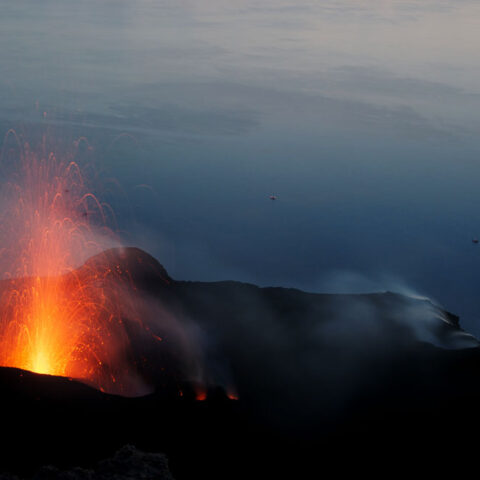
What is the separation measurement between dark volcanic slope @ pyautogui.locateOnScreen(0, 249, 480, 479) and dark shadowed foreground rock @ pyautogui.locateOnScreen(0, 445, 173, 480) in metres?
2.22

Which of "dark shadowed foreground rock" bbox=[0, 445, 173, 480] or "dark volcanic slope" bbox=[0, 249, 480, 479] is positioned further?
"dark volcanic slope" bbox=[0, 249, 480, 479]

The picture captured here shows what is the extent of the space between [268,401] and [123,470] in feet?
32.2

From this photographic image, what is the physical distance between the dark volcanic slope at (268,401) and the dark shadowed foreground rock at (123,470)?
2.22 m

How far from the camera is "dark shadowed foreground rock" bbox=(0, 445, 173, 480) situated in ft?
60.1

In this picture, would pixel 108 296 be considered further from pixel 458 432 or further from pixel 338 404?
pixel 458 432

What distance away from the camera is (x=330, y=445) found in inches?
966

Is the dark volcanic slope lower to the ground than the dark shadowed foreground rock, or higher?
lower

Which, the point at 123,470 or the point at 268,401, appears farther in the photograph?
the point at 268,401

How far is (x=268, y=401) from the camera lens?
27266 millimetres

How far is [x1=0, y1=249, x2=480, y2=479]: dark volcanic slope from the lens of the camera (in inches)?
905

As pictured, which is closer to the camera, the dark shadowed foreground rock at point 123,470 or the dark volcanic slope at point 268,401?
the dark shadowed foreground rock at point 123,470

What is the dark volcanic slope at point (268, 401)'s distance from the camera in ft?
75.4

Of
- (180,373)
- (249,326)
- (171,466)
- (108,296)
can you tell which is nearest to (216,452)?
(171,466)

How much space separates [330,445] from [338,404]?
10.1 feet
